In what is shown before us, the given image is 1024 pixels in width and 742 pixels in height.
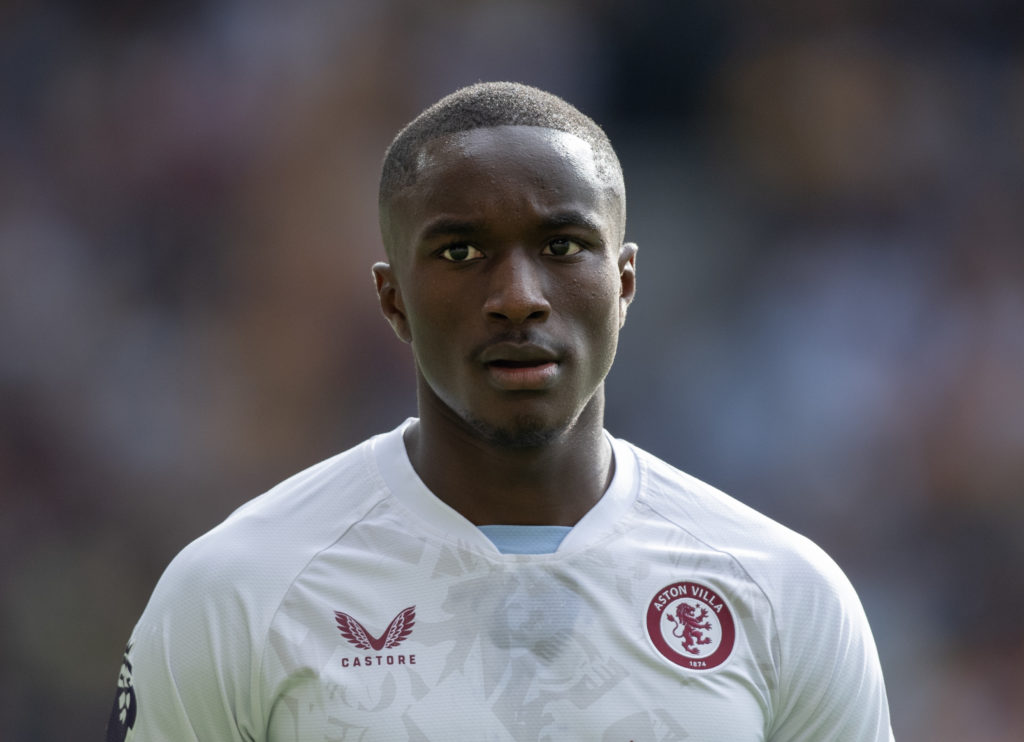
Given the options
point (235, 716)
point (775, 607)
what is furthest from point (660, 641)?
point (235, 716)

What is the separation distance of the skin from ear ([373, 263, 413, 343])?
0.05 meters

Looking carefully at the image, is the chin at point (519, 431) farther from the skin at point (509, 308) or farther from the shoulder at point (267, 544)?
the shoulder at point (267, 544)

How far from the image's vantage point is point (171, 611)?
2.67 m

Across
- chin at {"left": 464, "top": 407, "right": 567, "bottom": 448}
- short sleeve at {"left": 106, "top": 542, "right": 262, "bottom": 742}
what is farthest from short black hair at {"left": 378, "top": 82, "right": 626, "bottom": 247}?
short sleeve at {"left": 106, "top": 542, "right": 262, "bottom": 742}

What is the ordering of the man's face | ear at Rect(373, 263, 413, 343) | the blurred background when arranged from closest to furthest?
the man's face
ear at Rect(373, 263, 413, 343)
the blurred background

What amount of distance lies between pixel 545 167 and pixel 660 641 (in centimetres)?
99

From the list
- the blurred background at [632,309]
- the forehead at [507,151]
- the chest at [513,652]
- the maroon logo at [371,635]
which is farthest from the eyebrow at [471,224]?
the blurred background at [632,309]

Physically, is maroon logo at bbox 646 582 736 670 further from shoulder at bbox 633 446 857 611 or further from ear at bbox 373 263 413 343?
ear at bbox 373 263 413 343

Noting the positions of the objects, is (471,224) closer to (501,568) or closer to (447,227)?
(447,227)

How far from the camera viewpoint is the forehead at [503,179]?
8.91 ft

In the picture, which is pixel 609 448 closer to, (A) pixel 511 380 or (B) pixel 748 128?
(A) pixel 511 380

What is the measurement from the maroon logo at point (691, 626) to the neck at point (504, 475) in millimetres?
277

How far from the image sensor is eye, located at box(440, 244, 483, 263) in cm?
274

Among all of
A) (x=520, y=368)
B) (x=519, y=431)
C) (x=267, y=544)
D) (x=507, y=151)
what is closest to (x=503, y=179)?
(x=507, y=151)
